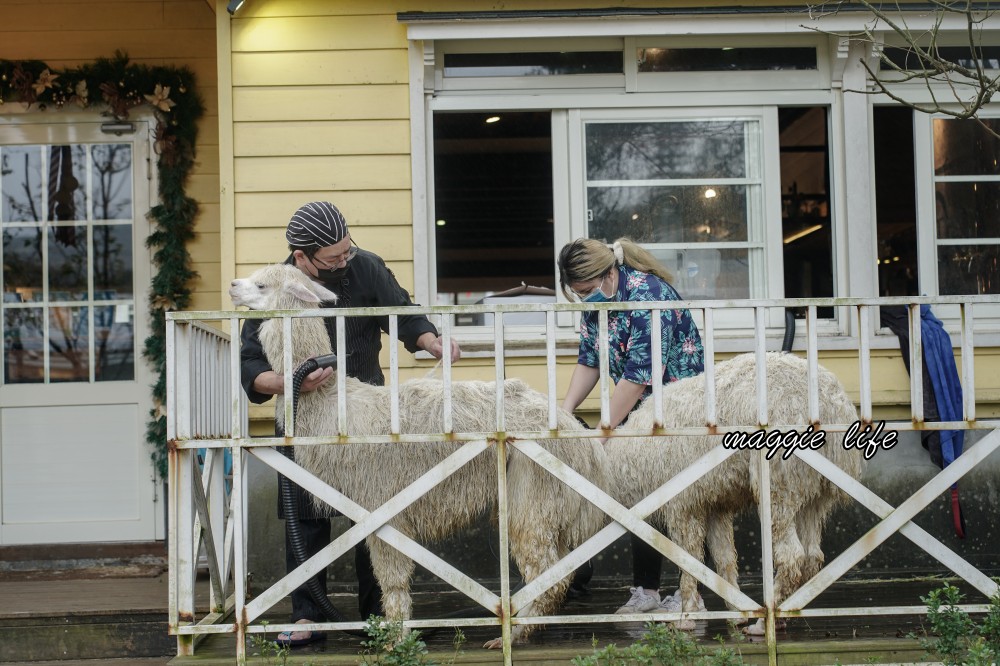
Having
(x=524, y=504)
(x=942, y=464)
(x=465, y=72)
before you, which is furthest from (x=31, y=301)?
(x=942, y=464)

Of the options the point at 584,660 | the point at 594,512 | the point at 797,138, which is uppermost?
the point at 797,138

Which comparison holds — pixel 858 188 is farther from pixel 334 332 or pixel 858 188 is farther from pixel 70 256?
pixel 70 256

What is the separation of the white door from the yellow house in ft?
0.10

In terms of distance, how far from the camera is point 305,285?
4.59 meters

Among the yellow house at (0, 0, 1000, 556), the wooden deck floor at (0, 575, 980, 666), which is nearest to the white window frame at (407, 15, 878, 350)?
the yellow house at (0, 0, 1000, 556)

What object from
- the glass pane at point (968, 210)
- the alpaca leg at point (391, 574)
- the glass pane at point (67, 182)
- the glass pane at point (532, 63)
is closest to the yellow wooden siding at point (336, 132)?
the glass pane at point (532, 63)

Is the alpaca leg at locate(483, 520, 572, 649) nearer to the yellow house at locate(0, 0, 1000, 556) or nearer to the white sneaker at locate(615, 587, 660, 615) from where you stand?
the white sneaker at locate(615, 587, 660, 615)

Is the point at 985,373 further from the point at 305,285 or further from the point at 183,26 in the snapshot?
the point at 183,26

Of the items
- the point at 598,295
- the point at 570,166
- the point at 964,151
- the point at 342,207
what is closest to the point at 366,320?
the point at 598,295

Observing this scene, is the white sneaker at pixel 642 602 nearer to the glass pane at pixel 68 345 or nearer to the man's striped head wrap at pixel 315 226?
the man's striped head wrap at pixel 315 226

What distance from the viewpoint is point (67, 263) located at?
736 cm

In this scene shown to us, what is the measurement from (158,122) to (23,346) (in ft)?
5.96

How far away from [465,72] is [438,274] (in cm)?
130

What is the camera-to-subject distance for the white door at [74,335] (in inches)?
284
